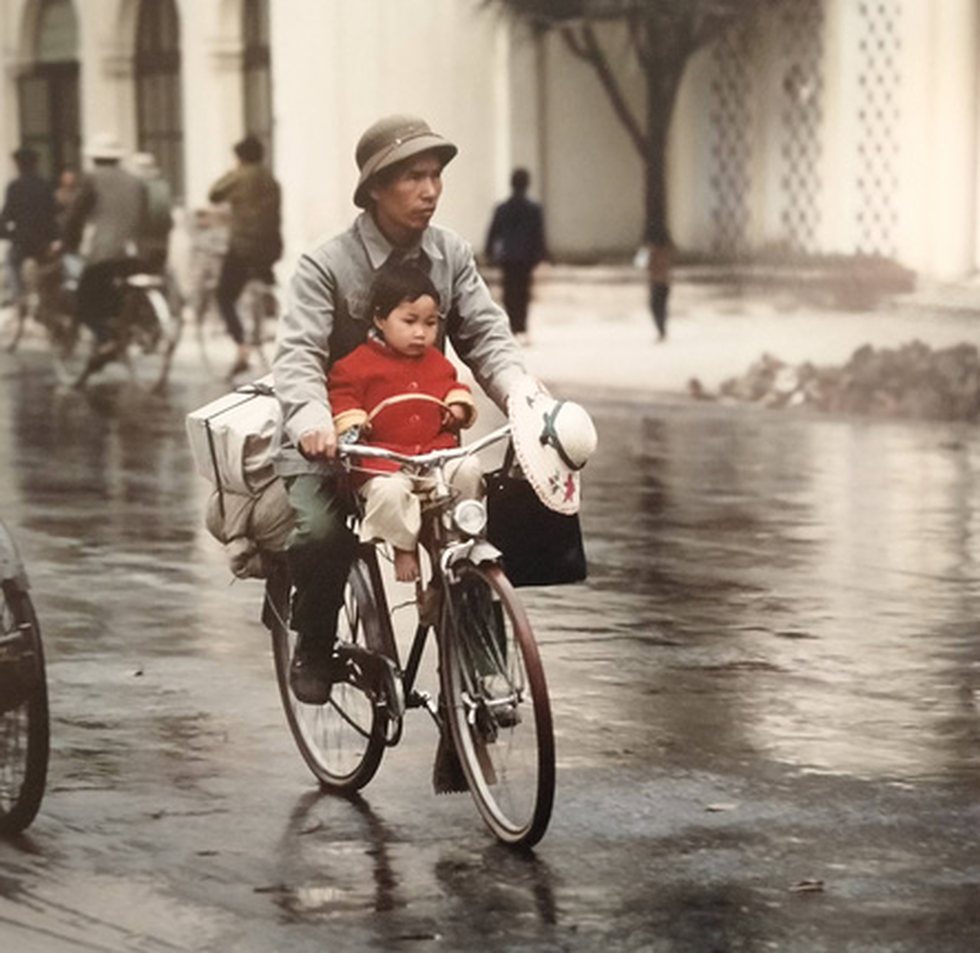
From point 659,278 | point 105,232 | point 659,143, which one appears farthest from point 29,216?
point 105,232

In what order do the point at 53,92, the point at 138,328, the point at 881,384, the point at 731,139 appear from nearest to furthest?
1. the point at 881,384
2. the point at 138,328
3. the point at 731,139
4. the point at 53,92

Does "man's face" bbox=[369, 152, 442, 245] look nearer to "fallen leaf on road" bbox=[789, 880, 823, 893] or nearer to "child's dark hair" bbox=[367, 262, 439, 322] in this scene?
"child's dark hair" bbox=[367, 262, 439, 322]

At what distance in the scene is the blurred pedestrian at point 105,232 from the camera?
2117 cm

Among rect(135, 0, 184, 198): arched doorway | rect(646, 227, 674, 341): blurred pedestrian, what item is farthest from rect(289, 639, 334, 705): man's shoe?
rect(135, 0, 184, 198): arched doorway

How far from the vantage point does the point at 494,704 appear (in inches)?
270

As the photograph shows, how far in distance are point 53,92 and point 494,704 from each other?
31.4m

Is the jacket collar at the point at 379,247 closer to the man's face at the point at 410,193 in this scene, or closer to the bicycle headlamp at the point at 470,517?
the man's face at the point at 410,193

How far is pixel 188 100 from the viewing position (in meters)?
33.7

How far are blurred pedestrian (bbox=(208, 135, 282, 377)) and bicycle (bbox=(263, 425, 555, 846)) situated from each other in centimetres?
1547

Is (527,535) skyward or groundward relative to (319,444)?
groundward

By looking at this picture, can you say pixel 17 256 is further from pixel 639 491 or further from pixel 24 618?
pixel 24 618

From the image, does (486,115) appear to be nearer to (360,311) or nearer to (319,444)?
(360,311)

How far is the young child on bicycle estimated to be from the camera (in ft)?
23.2

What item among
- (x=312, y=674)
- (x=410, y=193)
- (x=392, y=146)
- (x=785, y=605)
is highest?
(x=392, y=146)
